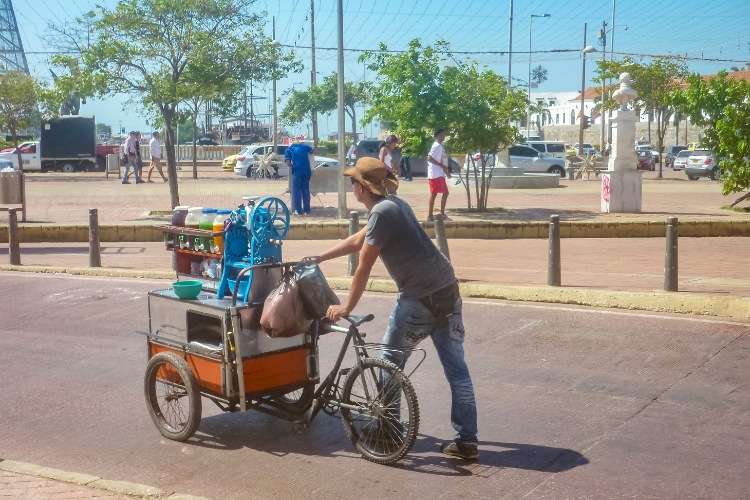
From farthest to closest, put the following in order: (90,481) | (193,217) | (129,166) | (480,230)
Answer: (129,166) < (480,230) < (193,217) < (90,481)

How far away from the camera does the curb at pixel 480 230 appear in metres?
17.3

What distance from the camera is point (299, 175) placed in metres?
20.9

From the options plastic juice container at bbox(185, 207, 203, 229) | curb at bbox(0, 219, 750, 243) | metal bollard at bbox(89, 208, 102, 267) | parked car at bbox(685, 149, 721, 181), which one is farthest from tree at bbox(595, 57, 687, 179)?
plastic juice container at bbox(185, 207, 203, 229)

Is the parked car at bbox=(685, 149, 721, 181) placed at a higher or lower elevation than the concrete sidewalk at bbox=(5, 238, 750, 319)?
higher

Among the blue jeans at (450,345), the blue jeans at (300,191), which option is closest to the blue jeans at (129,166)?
the blue jeans at (300,191)

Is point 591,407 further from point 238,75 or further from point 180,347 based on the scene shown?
point 238,75

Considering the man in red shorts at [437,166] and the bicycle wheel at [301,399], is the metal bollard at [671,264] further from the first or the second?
the man in red shorts at [437,166]

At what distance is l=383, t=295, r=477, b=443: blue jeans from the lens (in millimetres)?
5664

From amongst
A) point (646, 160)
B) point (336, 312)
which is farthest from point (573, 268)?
point (646, 160)

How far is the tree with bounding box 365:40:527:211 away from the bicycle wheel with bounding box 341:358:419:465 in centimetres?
1517

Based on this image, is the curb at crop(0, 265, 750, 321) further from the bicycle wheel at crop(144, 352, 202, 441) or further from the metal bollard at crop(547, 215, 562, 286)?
the bicycle wheel at crop(144, 352, 202, 441)

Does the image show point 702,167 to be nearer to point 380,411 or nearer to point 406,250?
point 406,250

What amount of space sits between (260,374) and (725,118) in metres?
17.5

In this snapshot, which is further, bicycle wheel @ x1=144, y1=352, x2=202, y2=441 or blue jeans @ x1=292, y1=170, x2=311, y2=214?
blue jeans @ x1=292, y1=170, x2=311, y2=214
